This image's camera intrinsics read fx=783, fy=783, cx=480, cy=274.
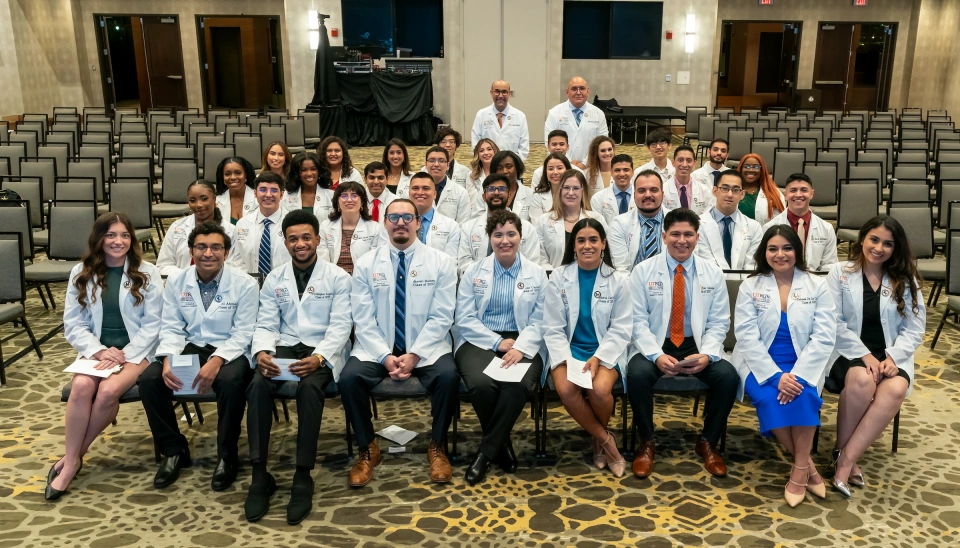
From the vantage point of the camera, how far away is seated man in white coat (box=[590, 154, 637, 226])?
628 cm

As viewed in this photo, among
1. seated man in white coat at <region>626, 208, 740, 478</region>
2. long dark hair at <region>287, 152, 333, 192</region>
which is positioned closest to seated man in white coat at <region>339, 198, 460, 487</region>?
seated man in white coat at <region>626, 208, 740, 478</region>

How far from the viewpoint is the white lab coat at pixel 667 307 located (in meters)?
4.42

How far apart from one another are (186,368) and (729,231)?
151 inches

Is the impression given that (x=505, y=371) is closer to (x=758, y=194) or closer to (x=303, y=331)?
(x=303, y=331)

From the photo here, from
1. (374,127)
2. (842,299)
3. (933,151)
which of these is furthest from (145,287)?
(374,127)

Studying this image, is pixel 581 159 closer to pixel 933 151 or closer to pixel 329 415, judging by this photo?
pixel 329 415

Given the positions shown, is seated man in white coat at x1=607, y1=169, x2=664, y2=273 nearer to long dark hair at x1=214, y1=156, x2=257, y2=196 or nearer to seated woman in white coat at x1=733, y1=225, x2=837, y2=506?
seated woman in white coat at x1=733, y1=225, x2=837, y2=506

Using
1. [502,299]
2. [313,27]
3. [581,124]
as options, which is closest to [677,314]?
[502,299]

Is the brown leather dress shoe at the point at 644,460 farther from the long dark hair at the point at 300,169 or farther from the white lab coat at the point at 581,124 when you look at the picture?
the white lab coat at the point at 581,124

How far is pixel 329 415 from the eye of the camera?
205 inches

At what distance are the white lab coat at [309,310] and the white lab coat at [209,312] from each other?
0.09 m

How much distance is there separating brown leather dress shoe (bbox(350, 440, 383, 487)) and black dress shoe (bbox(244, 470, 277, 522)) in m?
0.43

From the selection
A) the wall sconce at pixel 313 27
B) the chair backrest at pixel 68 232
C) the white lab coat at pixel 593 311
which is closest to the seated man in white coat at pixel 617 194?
the white lab coat at pixel 593 311

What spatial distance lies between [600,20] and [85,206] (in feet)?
45.3
